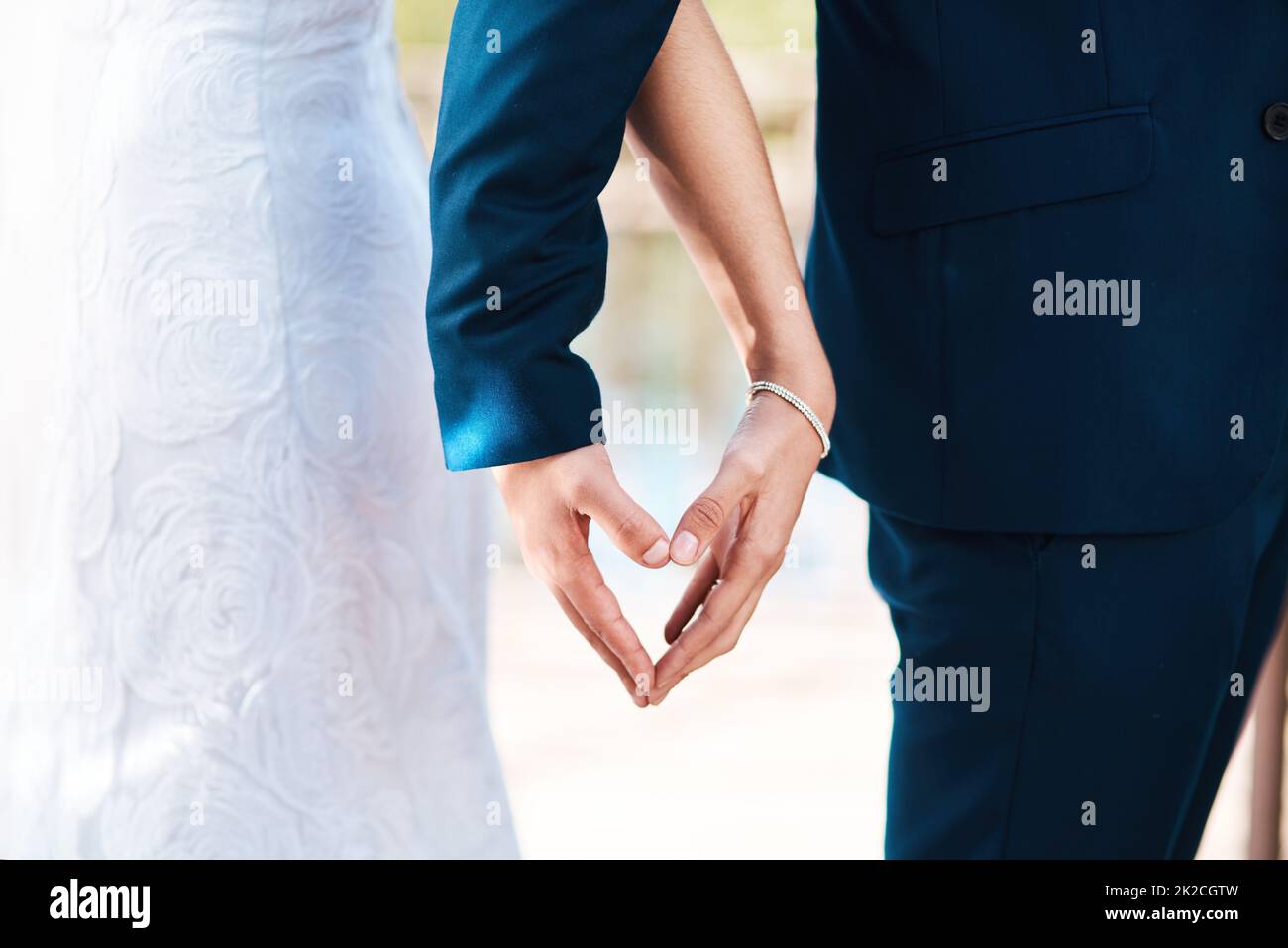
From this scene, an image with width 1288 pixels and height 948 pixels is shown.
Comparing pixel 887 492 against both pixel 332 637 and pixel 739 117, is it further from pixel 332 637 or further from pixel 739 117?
pixel 332 637

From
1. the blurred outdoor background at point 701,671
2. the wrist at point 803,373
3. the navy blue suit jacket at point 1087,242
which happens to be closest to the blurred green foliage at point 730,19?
the blurred outdoor background at point 701,671

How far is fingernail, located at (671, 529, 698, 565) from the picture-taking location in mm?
686

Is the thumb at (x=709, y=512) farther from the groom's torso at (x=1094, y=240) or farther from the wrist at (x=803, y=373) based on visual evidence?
the groom's torso at (x=1094, y=240)

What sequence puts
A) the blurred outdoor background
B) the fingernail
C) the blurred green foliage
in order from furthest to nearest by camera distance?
the blurred green foliage, the blurred outdoor background, the fingernail

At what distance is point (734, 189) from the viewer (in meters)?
0.80

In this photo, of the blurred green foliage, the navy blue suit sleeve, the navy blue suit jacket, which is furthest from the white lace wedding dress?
the blurred green foliage

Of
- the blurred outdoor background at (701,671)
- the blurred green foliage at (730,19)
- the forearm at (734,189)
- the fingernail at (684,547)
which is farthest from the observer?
the blurred green foliage at (730,19)

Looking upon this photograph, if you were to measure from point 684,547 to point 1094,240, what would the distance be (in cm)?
41

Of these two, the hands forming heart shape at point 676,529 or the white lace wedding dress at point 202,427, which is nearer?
the hands forming heart shape at point 676,529

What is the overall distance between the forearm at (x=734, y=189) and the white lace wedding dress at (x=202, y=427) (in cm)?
24

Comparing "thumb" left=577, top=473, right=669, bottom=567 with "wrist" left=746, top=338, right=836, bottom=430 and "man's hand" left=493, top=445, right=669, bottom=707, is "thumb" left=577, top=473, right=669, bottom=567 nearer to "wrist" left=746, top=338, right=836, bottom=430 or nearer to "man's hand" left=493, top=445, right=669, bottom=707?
"man's hand" left=493, top=445, right=669, bottom=707

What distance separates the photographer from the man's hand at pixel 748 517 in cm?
74

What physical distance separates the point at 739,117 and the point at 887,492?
13.2 inches

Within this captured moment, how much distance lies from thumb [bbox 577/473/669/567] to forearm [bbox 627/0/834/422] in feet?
0.50
